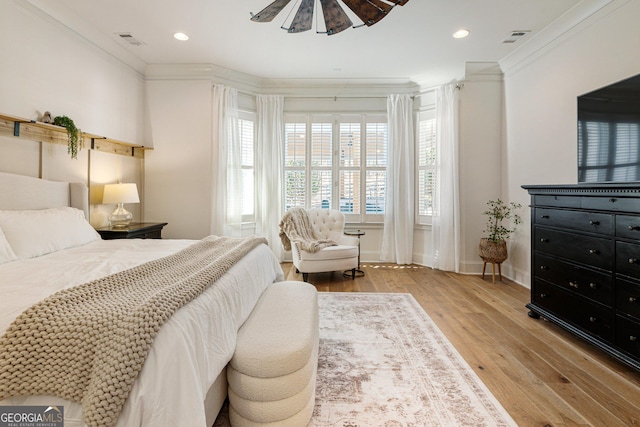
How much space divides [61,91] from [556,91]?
16.9 ft

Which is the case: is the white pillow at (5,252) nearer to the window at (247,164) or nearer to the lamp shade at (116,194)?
the lamp shade at (116,194)

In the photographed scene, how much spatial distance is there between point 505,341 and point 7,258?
3507 mm

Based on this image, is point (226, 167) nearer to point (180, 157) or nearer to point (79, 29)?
point (180, 157)

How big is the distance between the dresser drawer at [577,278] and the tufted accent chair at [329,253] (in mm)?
2055

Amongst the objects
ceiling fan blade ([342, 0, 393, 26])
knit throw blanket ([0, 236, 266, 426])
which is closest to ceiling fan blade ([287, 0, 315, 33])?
ceiling fan blade ([342, 0, 393, 26])

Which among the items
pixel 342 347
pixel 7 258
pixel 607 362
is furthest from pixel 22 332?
pixel 607 362

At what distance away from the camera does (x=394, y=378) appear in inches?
75.9

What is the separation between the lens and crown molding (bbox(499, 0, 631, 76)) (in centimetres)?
283

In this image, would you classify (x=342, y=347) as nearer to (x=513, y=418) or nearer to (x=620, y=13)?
(x=513, y=418)

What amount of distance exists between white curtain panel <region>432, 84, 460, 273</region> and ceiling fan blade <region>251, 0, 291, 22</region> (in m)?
3.18

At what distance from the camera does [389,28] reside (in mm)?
3385

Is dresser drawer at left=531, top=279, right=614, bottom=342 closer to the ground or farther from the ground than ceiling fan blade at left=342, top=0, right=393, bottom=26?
closer to the ground

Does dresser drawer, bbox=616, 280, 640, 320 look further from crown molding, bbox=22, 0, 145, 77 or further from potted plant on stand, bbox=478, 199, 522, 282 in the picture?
crown molding, bbox=22, 0, 145, 77

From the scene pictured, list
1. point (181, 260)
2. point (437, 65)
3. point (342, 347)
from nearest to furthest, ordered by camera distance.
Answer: point (181, 260) < point (342, 347) < point (437, 65)
